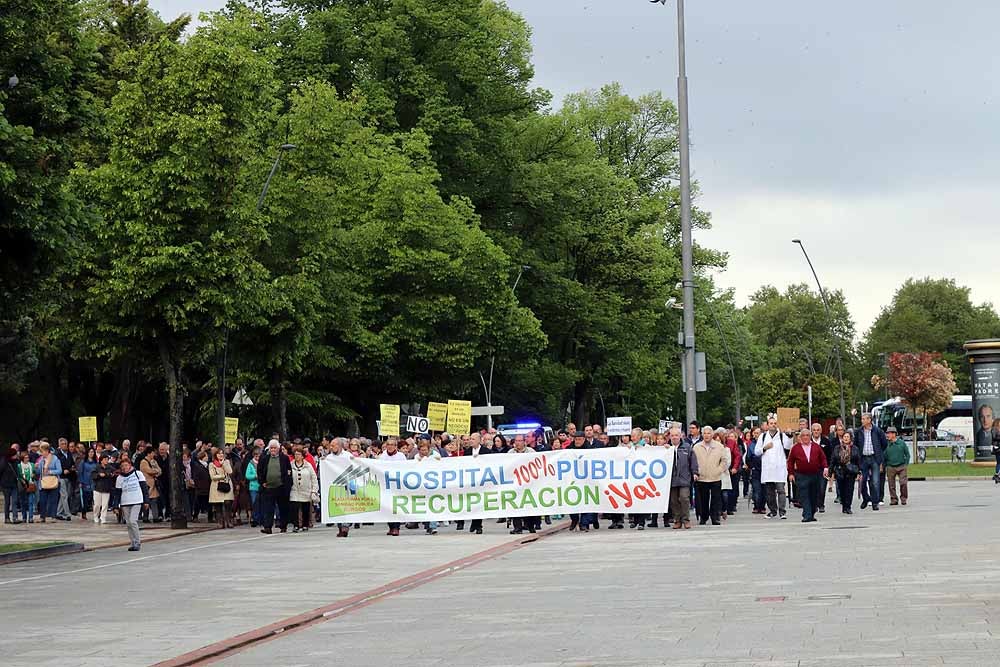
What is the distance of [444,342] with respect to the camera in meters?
52.6

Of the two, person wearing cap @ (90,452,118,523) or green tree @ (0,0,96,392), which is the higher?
green tree @ (0,0,96,392)

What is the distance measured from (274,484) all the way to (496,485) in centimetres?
520

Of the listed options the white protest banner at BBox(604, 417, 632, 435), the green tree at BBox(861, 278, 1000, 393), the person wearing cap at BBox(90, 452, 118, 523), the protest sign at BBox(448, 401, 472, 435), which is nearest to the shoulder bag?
the person wearing cap at BBox(90, 452, 118, 523)

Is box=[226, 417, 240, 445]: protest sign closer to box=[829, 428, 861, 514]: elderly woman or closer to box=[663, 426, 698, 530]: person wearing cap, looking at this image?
box=[663, 426, 698, 530]: person wearing cap

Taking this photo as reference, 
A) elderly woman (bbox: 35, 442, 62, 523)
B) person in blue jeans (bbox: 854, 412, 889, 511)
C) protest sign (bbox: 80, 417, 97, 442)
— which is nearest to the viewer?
person in blue jeans (bbox: 854, 412, 889, 511)

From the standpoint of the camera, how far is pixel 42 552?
27734 millimetres

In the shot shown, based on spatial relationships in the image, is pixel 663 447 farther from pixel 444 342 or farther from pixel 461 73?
pixel 461 73

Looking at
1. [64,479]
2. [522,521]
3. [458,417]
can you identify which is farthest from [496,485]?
[458,417]

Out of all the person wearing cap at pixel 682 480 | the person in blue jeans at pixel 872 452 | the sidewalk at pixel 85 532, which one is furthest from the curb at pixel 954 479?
the sidewalk at pixel 85 532

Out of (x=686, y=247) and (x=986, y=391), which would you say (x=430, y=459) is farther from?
(x=986, y=391)

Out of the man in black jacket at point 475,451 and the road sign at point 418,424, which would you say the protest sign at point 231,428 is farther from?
the road sign at point 418,424

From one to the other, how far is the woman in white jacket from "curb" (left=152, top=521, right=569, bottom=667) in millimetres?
8921

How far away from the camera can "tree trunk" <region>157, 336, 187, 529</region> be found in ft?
119

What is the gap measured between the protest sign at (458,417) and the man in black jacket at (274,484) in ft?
36.7
